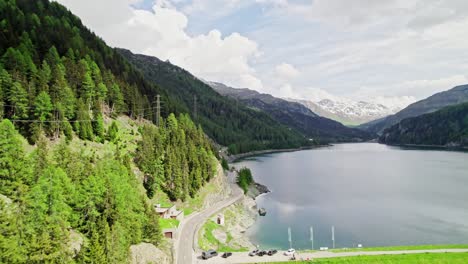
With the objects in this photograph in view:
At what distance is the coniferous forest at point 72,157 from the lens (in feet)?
143

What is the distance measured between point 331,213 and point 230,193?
98.2 feet

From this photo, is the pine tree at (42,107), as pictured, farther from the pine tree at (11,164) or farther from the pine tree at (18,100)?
the pine tree at (11,164)

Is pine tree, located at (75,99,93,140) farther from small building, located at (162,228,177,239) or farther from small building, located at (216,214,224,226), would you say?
small building, located at (216,214,224,226)

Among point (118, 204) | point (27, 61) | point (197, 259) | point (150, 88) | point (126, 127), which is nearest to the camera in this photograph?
point (118, 204)

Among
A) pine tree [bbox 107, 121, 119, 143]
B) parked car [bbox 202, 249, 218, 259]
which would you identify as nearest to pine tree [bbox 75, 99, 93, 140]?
pine tree [bbox 107, 121, 119, 143]

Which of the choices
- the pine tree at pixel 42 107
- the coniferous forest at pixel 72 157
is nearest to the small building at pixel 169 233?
the coniferous forest at pixel 72 157

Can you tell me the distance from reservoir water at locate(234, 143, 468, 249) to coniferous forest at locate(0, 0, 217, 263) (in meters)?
27.2

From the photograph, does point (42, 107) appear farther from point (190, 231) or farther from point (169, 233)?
point (190, 231)

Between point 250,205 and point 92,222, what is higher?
point 92,222

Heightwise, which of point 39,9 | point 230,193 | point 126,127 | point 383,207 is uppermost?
point 39,9

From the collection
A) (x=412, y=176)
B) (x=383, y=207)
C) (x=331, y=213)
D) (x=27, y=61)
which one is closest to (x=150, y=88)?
(x=27, y=61)

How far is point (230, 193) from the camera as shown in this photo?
10900 cm

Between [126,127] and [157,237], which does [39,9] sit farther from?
[157,237]

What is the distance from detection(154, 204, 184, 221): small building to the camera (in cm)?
7499
